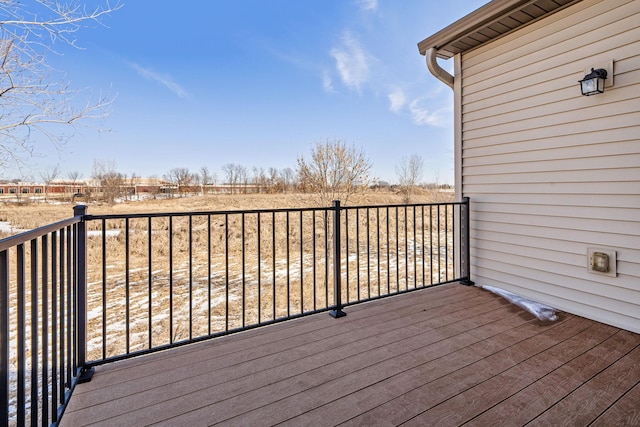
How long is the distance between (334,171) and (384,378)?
6968 millimetres

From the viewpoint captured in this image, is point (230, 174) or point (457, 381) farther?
point (230, 174)

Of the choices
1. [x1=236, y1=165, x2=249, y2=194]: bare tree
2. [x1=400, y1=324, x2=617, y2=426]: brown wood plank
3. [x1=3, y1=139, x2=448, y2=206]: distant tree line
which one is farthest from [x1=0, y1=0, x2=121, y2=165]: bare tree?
[x1=236, y1=165, x2=249, y2=194]: bare tree

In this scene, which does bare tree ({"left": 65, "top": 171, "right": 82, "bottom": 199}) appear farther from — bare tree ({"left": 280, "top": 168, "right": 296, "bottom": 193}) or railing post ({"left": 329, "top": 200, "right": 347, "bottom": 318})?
railing post ({"left": 329, "top": 200, "right": 347, "bottom": 318})

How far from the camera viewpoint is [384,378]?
1683 millimetres

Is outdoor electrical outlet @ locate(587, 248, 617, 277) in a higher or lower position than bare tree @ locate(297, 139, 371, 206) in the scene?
lower

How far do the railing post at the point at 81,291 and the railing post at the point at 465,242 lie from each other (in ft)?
10.6

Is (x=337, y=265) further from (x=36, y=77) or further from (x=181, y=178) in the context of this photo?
(x=181, y=178)

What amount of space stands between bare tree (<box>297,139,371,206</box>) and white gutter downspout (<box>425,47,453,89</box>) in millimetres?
4901

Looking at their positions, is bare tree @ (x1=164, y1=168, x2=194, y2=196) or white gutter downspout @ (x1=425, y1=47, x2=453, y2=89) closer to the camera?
white gutter downspout @ (x1=425, y1=47, x2=453, y2=89)

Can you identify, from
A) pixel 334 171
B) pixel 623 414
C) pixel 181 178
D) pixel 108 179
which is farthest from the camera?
pixel 181 178

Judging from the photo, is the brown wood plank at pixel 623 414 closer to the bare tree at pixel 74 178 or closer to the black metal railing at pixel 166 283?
the black metal railing at pixel 166 283

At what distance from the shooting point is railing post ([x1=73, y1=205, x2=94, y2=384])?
66.2 inches

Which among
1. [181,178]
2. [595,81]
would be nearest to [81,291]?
[595,81]

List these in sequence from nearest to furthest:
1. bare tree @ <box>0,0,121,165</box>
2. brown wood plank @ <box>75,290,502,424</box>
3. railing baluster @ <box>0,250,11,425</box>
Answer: railing baluster @ <box>0,250,11,425</box>
brown wood plank @ <box>75,290,502,424</box>
bare tree @ <box>0,0,121,165</box>
